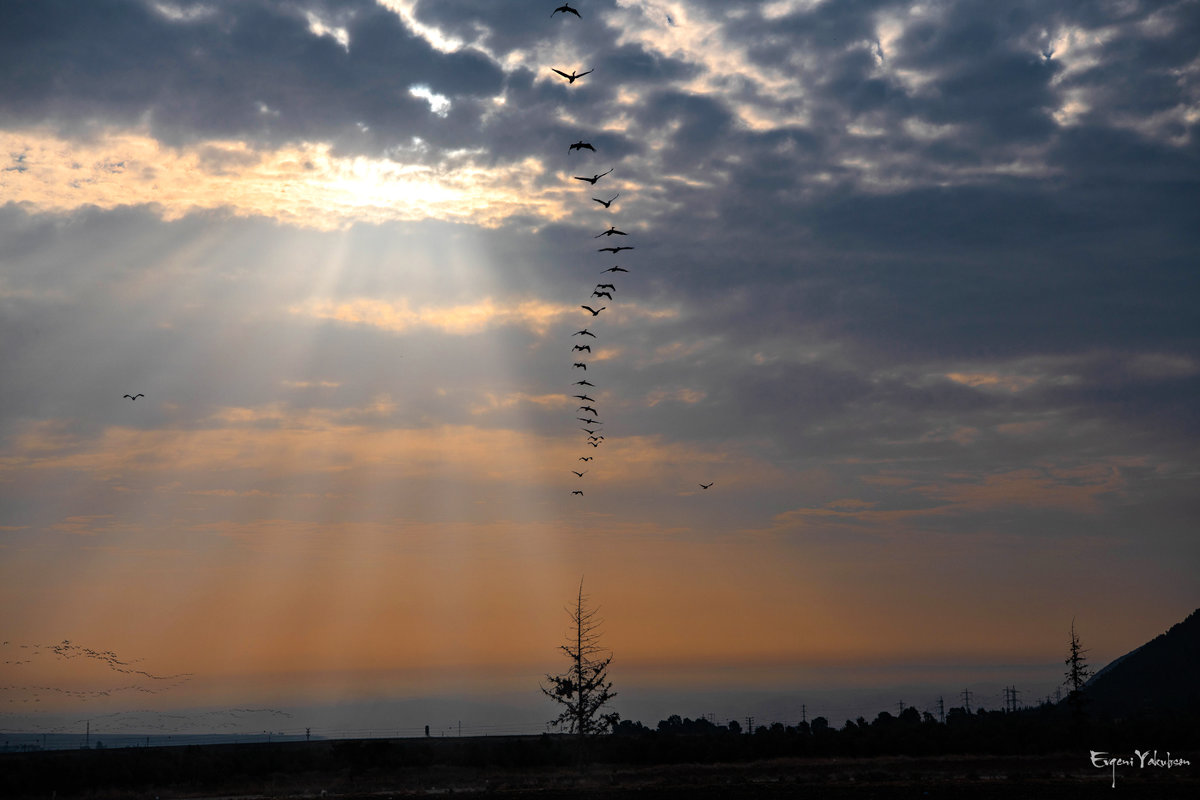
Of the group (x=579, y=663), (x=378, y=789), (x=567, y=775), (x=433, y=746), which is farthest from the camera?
(x=433, y=746)

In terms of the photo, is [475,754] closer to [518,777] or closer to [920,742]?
[518,777]

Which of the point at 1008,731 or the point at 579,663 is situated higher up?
the point at 579,663

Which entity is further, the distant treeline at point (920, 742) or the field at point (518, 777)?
the distant treeline at point (920, 742)

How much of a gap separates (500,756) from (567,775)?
1187 centimetres

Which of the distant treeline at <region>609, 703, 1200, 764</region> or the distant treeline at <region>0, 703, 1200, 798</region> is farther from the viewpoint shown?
the distant treeline at <region>609, 703, 1200, 764</region>

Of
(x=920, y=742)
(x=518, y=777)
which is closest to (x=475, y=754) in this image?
(x=518, y=777)

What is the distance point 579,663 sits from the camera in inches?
3846

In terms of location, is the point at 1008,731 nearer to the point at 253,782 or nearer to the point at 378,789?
the point at 378,789

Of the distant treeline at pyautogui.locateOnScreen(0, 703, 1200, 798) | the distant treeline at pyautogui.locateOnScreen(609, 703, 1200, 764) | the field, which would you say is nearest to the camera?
the field

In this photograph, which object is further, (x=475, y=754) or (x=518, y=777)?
(x=475, y=754)

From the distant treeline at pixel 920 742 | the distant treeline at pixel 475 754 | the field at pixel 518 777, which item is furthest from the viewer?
the distant treeline at pixel 920 742

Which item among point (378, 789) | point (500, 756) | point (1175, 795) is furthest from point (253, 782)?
point (1175, 795)

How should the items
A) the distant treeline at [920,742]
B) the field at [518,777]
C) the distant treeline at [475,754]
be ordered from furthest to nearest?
the distant treeline at [920,742]
the distant treeline at [475,754]
the field at [518,777]

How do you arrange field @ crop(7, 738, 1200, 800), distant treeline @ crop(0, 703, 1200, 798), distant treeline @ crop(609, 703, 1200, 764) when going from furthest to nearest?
1. distant treeline @ crop(609, 703, 1200, 764)
2. distant treeline @ crop(0, 703, 1200, 798)
3. field @ crop(7, 738, 1200, 800)
